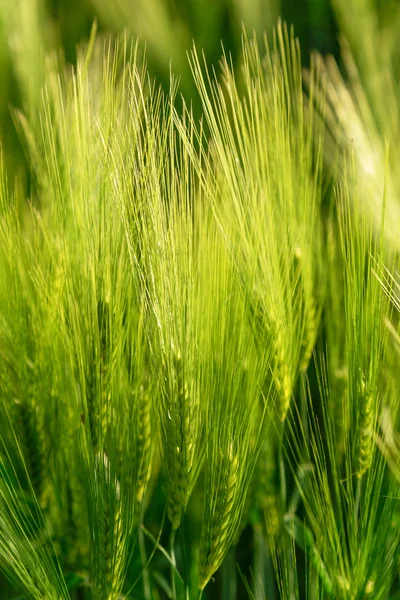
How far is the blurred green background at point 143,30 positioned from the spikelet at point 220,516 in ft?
1.31

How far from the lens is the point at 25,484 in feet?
2.06

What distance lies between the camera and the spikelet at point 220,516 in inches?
16.9

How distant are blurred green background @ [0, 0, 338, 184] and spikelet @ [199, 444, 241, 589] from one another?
40 cm

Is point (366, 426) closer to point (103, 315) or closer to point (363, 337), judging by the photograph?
point (363, 337)

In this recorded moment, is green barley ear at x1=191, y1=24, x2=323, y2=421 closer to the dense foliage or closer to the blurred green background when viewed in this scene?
the dense foliage

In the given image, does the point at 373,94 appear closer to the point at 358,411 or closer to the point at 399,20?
the point at 399,20

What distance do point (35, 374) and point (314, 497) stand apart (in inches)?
8.3

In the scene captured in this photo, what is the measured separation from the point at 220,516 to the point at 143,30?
1.70ft

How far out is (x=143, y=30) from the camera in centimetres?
73

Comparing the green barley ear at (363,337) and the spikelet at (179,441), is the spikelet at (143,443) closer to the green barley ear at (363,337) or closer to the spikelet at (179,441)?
the spikelet at (179,441)

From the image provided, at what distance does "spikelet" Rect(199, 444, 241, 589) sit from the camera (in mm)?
429

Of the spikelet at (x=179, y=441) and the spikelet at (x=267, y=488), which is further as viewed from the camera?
the spikelet at (x=267, y=488)

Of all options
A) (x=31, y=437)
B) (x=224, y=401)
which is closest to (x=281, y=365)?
(x=224, y=401)

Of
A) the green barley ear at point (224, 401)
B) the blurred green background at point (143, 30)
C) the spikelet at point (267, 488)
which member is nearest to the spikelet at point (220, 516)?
the green barley ear at point (224, 401)
